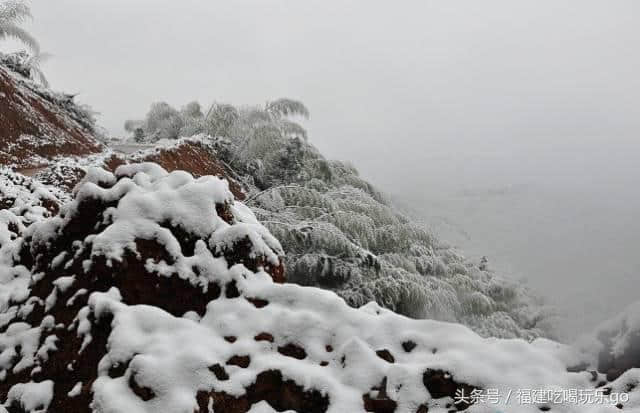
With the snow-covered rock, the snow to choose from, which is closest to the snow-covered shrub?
the snow-covered rock

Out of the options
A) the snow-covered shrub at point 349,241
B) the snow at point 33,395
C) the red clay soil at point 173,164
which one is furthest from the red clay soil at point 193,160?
the snow at point 33,395

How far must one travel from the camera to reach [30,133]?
783 cm

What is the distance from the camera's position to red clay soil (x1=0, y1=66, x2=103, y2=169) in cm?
705

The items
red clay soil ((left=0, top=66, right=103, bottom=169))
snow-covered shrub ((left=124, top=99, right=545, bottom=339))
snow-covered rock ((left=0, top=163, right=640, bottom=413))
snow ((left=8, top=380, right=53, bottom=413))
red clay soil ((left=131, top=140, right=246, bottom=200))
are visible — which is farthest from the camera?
red clay soil ((left=131, top=140, right=246, bottom=200))

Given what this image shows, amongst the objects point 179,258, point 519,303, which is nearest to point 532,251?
point 519,303

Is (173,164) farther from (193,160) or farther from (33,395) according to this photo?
(33,395)

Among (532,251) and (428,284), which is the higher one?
(532,251)

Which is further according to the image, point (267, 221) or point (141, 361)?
point (267, 221)

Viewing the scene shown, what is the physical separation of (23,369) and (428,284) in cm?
500

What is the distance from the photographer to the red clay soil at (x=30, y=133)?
23.1ft

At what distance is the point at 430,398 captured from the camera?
84.0 inches

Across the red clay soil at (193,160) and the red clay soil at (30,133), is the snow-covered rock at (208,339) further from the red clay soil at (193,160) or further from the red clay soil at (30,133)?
the red clay soil at (30,133)

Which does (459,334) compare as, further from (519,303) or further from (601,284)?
(519,303)

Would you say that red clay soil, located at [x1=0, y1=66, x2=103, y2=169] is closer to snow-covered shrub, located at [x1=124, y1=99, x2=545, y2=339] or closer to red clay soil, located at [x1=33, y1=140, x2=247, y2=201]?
red clay soil, located at [x1=33, y1=140, x2=247, y2=201]
